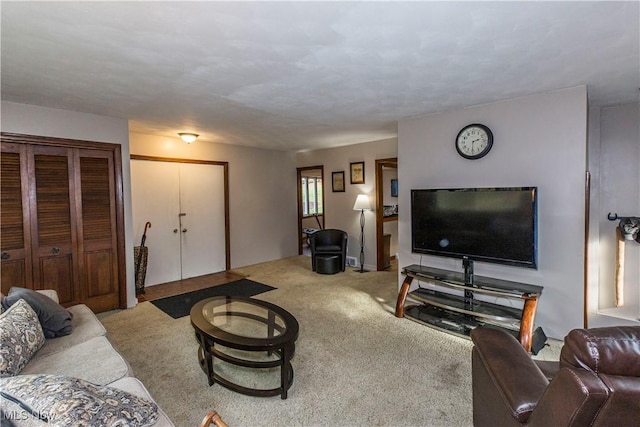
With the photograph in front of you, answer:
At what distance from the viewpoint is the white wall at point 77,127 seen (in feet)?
10.1

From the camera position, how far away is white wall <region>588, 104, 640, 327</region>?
3.38 m

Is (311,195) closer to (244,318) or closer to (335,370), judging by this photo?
(244,318)

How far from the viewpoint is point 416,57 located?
214 centimetres

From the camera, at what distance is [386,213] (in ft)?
21.1

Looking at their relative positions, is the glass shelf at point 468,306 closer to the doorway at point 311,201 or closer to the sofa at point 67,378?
the sofa at point 67,378

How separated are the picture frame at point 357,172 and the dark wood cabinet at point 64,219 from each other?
3695mm

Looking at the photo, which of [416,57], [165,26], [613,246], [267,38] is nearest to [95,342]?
[165,26]

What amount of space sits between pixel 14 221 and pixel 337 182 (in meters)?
4.59

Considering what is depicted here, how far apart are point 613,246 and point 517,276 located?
1.39 metres

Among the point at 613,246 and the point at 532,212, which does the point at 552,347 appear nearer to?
the point at 532,212

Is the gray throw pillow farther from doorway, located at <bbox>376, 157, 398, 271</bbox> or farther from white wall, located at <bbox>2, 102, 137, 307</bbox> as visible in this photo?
doorway, located at <bbox>376, 157, 398, 271</bbox>

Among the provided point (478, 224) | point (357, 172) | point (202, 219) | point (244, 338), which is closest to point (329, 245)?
point (357, 172)

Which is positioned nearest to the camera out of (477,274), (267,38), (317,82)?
(267,38)

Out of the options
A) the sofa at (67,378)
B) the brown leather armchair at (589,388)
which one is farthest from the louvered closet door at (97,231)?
the brown leather armchair at (589,388)
